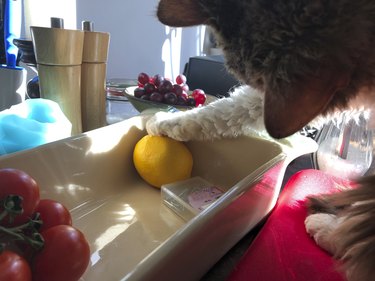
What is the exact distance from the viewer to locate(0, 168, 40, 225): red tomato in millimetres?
300

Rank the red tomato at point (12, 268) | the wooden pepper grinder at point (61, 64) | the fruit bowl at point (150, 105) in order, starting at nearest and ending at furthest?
the red tomato at point (12, 268) → the wooden pepper grinder at point (61, 64) → the fruit bowl at point (150, 105)

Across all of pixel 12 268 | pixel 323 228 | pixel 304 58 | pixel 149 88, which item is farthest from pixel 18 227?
pixel 149 88

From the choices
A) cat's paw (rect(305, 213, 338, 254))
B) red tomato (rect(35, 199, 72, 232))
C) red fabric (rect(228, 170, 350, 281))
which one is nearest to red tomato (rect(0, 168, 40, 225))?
red tomato (rect(35, 199, 72, 232))

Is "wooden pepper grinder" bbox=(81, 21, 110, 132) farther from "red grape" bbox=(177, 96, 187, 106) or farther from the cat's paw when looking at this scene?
the cat's paw

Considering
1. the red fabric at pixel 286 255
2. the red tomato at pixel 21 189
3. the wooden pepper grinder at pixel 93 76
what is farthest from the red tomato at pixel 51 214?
the wooden pepper grinder at pixel 93 76

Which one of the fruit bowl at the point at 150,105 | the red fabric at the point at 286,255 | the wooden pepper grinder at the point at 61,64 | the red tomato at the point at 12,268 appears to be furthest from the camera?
the fruit bowl at the point at 150,105

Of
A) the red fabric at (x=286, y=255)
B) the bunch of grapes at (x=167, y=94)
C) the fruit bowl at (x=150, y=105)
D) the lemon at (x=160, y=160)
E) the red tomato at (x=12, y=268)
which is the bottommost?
the red fabric at (x=286, y=255)

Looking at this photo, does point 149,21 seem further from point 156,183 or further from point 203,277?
point 203,277

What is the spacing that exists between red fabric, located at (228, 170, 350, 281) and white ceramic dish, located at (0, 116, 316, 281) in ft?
0.09

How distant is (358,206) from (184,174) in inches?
11.3

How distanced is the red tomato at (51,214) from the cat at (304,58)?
9.1 inches

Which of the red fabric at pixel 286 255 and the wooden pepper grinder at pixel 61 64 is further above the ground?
the wooden pepper grinder at pixel 61 64

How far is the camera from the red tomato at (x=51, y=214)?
323 mm

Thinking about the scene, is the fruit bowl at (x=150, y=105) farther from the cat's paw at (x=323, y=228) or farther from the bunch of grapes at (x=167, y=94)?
the cat's paw at (x=323, y=228)
